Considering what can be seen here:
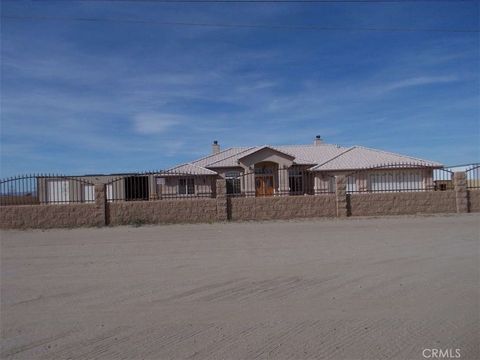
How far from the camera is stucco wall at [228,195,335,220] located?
66.9ft

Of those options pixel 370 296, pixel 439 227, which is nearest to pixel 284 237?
pixel 439 227

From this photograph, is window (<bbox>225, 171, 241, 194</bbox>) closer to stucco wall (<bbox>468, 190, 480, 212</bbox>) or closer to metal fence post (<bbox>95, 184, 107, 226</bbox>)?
metal fence post (<bbox>95, 184, 107, 226</bbox>)

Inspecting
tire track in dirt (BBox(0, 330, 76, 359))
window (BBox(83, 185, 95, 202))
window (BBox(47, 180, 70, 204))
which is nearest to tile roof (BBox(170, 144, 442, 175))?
window (BBox(83, 185, 95, 202))

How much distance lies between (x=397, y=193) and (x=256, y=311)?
51.5ft

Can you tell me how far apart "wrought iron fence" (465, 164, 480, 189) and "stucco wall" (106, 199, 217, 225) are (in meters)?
11.7

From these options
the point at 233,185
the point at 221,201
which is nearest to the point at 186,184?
the point at 233,185

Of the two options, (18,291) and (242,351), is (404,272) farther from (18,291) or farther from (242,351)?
(18,291)

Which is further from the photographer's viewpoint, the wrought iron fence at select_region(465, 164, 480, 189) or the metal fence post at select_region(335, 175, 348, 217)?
the wrought iron fence at select_region(465, 164, 480, 189)

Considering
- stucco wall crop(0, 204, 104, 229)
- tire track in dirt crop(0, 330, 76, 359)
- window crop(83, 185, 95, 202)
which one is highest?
window crop(83, 185, 95, 202)

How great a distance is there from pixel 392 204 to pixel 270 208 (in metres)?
5.30

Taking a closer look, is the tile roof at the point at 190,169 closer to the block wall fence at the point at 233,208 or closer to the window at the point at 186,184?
the window at the point at 186,184

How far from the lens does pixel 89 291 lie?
8.23 m

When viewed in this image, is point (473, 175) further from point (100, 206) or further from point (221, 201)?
point (100, 206)

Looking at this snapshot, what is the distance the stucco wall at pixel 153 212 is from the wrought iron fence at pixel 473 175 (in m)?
11.7
